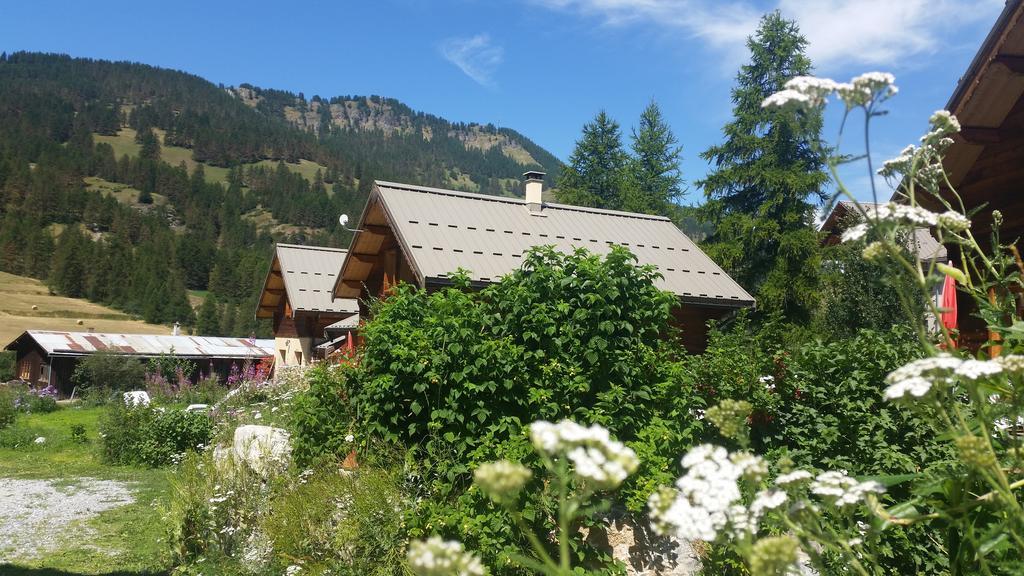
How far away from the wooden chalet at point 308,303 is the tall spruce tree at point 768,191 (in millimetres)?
12747

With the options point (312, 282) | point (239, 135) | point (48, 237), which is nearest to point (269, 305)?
point (312, 282)

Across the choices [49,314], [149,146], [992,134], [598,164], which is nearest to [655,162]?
[598,164]

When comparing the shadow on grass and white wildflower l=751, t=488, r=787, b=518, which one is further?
the shadow on grass

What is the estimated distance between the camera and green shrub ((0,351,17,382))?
4144 cm

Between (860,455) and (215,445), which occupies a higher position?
(860,455)

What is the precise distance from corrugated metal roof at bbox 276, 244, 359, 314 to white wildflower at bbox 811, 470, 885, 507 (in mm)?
21086

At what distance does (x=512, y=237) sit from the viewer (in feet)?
44.9

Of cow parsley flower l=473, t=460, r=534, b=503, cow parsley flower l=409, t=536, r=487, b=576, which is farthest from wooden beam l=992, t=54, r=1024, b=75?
cow parsley flower l=409, t=536, r=487, b=576

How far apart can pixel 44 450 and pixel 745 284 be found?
21.3 m

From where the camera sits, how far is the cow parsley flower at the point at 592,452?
1.45 m

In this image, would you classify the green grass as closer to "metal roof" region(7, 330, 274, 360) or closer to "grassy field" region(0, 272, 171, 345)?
"metal roof" region(7, 330, 274, 360)

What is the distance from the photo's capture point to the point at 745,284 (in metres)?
24.9

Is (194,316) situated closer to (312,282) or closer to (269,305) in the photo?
(269,305)

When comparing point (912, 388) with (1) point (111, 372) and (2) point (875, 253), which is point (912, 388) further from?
(1) point (111, 372)
